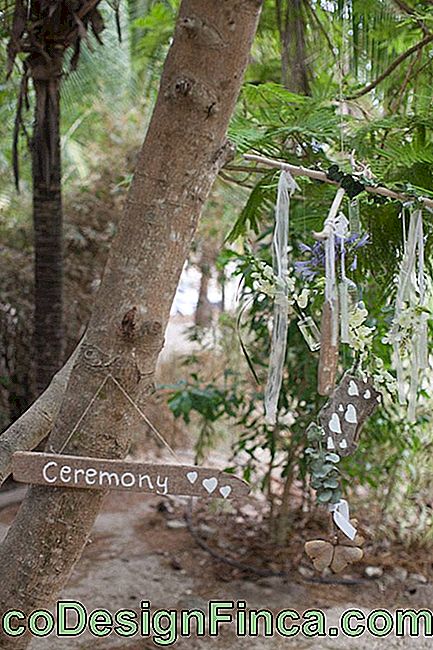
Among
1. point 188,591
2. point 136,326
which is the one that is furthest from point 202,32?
point 188,591

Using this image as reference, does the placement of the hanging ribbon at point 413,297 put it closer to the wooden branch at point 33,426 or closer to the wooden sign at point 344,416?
the wooden sign at point 344,416

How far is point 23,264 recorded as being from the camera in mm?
3316

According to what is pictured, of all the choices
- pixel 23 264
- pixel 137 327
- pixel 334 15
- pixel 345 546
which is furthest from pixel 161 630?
pixel 23 264

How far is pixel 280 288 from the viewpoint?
1057 millimetres

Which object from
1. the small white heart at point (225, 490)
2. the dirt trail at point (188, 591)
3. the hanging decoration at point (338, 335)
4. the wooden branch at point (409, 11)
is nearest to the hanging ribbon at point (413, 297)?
the hanging decoration at point (338, 335)

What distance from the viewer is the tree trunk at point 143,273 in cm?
94

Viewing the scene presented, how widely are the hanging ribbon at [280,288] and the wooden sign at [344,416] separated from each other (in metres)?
0.07

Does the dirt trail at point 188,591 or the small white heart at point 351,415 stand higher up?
the small white heart at point 351,415

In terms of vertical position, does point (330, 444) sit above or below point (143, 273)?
below

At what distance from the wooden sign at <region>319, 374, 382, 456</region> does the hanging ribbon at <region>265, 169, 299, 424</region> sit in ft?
0.25

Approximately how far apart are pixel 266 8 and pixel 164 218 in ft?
3.98

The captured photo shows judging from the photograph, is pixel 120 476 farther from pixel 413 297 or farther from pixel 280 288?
pixel 413 297

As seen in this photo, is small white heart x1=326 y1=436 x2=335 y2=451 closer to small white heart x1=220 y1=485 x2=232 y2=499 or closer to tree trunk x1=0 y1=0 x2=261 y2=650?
small white heart x1=220 y1=485 x2=232 y2=499

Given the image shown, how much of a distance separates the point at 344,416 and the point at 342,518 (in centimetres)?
13
